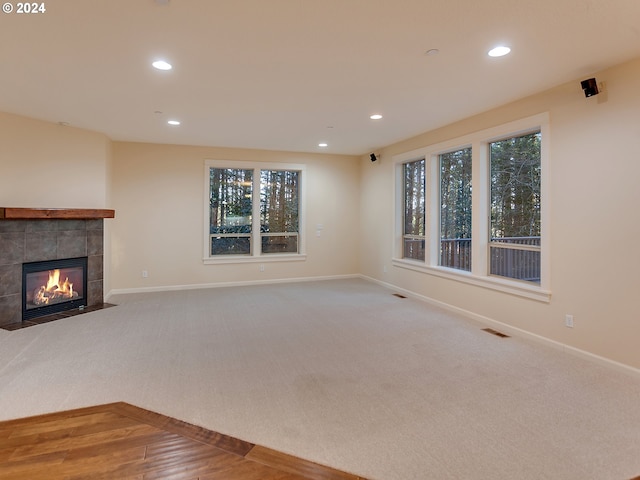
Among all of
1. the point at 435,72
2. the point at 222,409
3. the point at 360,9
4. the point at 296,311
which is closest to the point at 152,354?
the point at 222,409

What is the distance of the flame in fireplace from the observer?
465 centimetres

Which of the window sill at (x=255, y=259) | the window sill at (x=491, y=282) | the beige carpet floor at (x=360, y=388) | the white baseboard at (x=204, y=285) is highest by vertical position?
the window sill at (x=255, y=259)

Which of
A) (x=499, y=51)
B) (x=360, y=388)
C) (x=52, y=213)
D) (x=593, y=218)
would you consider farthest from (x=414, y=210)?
(x=52, y=213)

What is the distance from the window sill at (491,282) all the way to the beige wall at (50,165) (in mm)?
5052

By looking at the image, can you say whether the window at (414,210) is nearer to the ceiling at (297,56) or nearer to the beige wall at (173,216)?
the ceiling at (297,56)

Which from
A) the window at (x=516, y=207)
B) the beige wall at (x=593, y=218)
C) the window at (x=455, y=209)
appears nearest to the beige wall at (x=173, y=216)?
the window at (x=455, y=209)

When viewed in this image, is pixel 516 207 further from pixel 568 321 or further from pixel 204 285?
pixel 204 285

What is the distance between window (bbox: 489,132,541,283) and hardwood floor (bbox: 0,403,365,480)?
328 centimetres

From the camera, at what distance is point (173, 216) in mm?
6211

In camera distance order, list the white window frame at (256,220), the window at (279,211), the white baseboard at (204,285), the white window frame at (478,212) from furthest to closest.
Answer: the window at (279,211), the white window frame at (256,220), the white baseboard at (204,285), the white window frame at (478,212)

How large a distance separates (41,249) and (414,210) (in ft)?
18.0

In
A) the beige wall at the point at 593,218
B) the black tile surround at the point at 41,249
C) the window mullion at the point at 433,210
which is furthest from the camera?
the window mullion at the point at 433,210

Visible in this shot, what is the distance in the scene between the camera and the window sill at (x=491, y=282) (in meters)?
3.65

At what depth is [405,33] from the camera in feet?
8.11
